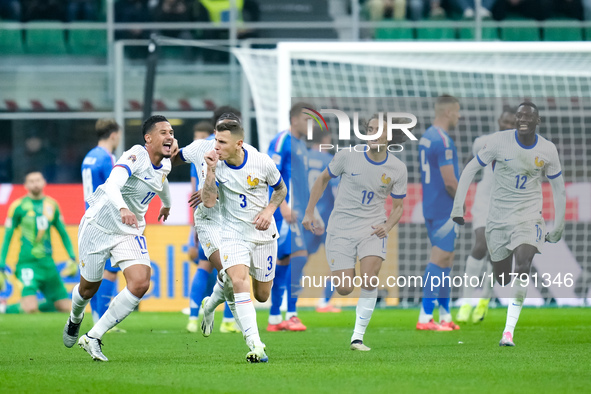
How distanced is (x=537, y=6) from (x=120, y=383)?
14.8 metres

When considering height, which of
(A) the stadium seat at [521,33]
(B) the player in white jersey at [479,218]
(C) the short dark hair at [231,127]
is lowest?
(B) the player in white jersey at [479,218]

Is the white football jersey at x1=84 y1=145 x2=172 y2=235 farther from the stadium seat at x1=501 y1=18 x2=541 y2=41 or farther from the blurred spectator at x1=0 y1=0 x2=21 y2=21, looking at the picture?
Result: the blurred spectator at x1=0 y1=0 x2=21 y2=21

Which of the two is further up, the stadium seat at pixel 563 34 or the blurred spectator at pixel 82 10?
the blurred spectator at pixel 82 10

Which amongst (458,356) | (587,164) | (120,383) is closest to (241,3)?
(587,164)

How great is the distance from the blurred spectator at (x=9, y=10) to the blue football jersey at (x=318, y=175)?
9245 millimetres

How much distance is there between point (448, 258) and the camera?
1076 cm

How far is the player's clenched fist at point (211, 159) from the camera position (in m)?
7.50

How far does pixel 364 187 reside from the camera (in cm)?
913

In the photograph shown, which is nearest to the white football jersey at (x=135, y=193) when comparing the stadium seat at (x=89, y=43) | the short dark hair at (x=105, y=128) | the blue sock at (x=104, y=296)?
the short dark hair at (x=105, y=128)

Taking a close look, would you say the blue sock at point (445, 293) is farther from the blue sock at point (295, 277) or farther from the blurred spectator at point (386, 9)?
the blurred spectator at point (386, 9)

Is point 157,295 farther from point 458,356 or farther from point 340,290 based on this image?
point 458,356

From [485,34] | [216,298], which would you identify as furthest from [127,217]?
[485,34]

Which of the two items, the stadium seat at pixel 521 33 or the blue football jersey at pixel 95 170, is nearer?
the blue football jersey at pixel 95 170

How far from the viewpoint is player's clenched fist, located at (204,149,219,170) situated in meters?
7.50
